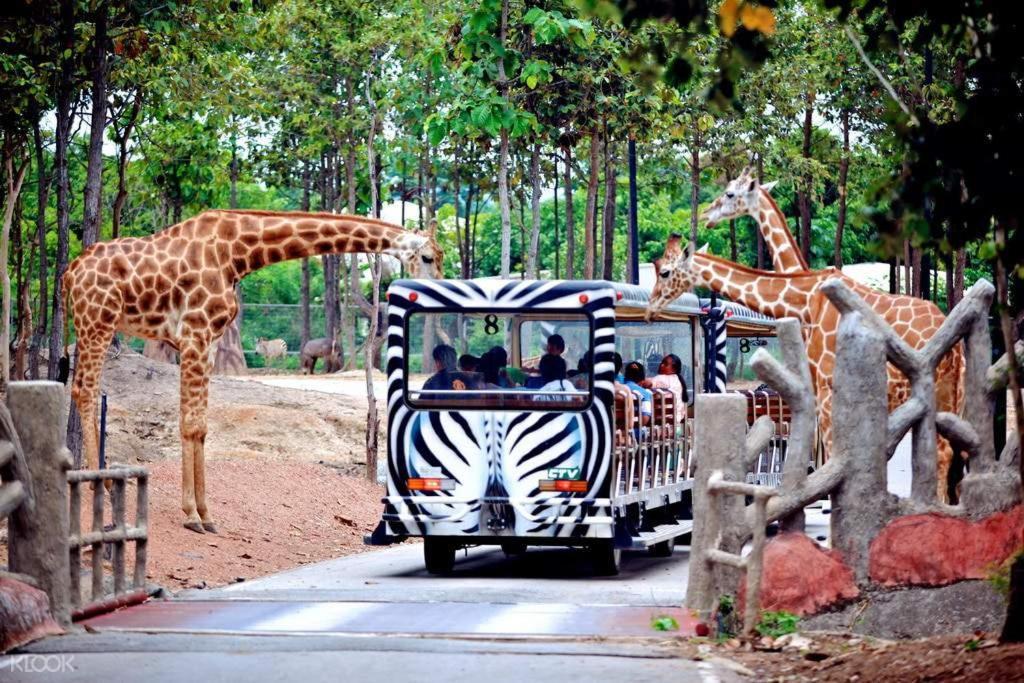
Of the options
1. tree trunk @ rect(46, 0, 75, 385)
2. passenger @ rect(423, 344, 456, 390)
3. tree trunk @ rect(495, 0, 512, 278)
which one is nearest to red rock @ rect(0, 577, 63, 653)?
passenger @ rect(423, 344, 456, 390)

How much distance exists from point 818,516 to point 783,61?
1431 cm

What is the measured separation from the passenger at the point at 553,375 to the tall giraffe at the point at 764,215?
484 centimetres

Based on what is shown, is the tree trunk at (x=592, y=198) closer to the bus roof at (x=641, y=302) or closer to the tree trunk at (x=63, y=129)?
the bus roof at (x=641, y=302)

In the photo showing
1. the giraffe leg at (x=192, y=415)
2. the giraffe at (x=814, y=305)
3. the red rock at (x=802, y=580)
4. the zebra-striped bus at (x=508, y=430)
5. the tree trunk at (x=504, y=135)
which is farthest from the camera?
the tree trunk at (x=504, y=135)

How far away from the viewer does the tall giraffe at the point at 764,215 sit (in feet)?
68.6

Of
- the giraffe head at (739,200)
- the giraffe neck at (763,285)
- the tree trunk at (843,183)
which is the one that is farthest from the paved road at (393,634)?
the tree trunk at (843,183)

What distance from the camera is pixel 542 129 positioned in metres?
27.4

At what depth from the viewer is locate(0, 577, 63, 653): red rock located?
10914mm

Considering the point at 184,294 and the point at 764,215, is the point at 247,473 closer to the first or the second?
the point at 184,294

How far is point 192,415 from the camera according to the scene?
1872 cm

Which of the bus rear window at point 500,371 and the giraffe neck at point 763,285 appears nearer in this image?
the bus rear window at point 500,371

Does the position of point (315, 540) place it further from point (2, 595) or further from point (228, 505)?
point (2, 595)

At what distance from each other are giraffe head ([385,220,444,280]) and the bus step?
356 centimetres

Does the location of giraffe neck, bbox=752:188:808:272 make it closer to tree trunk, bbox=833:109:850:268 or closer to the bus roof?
the bus roof
